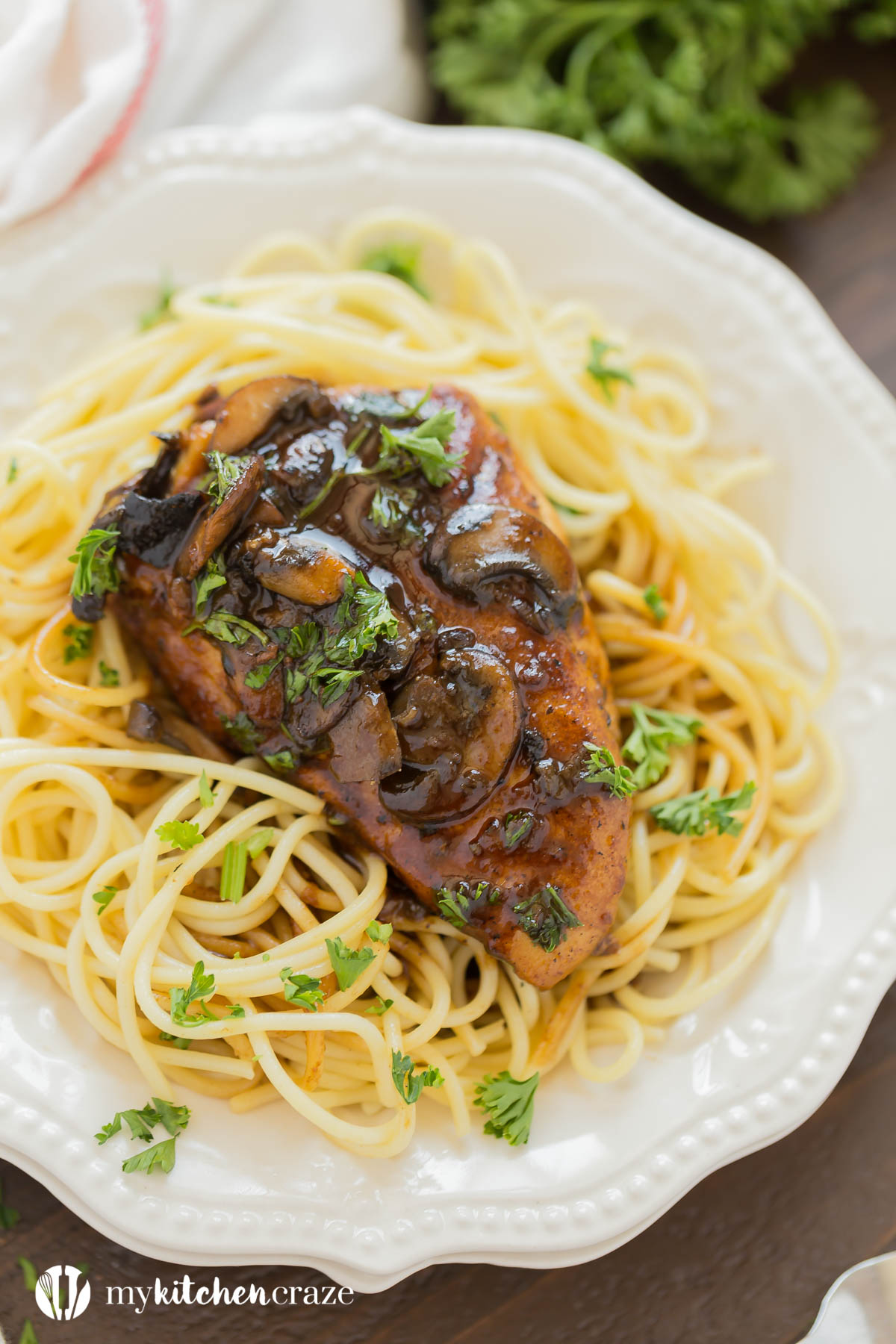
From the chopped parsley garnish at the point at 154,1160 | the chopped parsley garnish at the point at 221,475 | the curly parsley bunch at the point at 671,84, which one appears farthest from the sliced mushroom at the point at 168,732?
the curly parsley bunch at the point at 671,84

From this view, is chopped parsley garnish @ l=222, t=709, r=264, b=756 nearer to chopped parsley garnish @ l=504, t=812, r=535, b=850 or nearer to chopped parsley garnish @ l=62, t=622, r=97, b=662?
chopped parsley garnish @ l=62, t=622, r=97, b=662

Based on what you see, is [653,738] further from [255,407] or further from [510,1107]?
[255,407]

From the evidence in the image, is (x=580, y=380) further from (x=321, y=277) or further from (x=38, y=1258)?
(x=38, y=1258)

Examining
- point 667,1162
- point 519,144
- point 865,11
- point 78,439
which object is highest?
point 865,11

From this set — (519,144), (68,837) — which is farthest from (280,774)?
(519,144)

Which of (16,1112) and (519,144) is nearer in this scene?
(16,1112)

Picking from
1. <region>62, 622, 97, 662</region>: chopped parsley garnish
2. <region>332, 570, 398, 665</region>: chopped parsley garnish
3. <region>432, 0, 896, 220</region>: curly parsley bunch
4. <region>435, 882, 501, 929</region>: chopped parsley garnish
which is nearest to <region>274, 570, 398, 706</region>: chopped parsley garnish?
<region>332, 570, 398, 665</region>: chopped parsley garnish

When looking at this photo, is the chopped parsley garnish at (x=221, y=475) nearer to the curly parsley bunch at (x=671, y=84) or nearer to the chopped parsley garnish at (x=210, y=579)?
the chopped parsley garnish at (x=210, y=579)
